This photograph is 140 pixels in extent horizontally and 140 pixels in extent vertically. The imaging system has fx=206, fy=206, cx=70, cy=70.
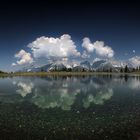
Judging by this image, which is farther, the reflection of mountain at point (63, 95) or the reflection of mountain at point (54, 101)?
the reflection of mountain at point (63, 95)

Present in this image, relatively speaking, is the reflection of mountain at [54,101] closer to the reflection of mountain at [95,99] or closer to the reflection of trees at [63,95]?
the reflection of trees at [63,95]

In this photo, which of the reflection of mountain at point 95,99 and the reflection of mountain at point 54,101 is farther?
the reflection of mountain at point 95,99

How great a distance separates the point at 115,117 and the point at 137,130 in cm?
541

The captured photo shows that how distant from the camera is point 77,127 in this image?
74.4ft

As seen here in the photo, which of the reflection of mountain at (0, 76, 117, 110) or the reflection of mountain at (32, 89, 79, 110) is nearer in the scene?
the reflection of mountain at (32, 89, 79, 110)

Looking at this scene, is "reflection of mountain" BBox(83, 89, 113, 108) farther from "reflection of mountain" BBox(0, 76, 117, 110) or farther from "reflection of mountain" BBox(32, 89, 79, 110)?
"reflection of mountain" BBox(32, 89, 79, 110)

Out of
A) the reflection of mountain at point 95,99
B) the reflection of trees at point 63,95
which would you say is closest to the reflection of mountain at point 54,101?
→ the reflection of trees at point 63,95

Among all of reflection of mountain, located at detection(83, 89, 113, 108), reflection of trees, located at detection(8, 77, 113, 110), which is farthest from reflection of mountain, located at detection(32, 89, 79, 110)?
reflection of mountain, located at detection(83, 89, 113, 108)

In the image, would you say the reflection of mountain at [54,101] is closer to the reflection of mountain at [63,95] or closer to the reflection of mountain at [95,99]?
the reflection of mountain at [63,95]

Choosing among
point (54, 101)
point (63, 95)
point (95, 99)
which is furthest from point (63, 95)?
point (95, 99)

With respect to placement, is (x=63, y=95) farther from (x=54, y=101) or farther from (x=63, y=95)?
(x=54, y=101)

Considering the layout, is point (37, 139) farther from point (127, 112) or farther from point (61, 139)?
point (127, 112)

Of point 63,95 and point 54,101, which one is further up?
point 63,95

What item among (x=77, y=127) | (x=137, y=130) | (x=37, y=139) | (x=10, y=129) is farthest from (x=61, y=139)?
(x=137, y=130)
